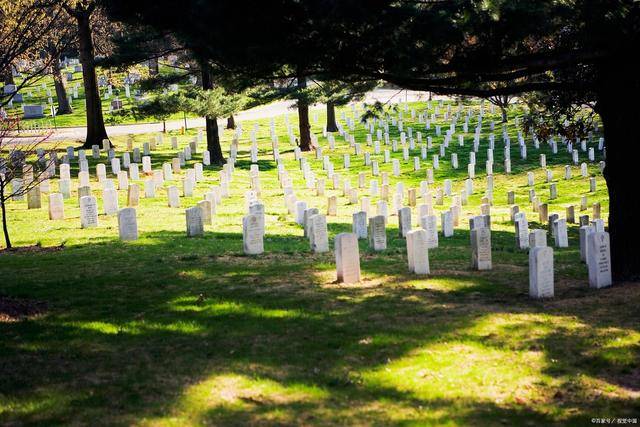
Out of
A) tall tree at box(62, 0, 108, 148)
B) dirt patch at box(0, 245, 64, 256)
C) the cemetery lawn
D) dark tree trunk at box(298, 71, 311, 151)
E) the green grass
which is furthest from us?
the green grass

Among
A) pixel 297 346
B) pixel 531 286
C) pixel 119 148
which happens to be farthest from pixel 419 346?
pixel 119 148

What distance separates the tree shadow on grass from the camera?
6348 millimetres

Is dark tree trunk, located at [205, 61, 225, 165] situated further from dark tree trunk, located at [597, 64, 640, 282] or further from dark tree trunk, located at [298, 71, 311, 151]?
dark tree trunk, located at [597, 64, 640, 282]

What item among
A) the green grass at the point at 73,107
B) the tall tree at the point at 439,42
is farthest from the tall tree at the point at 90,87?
the tall tree at the point at 439,42

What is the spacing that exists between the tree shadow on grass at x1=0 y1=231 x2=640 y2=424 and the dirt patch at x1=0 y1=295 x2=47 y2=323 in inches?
9.1

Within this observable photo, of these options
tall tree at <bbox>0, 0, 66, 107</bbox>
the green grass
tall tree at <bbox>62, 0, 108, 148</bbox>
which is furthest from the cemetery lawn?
the green grass

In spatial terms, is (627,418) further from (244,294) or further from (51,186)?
(51,186)

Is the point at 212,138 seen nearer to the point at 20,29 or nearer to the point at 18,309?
the point at 20,29

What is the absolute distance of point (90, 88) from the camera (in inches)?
1204

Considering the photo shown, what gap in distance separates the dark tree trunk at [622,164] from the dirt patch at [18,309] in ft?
Result: 25.3

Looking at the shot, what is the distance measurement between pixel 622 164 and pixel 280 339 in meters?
5.90

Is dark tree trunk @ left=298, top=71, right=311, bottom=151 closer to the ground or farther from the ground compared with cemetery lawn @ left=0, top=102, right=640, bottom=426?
farther from the ground

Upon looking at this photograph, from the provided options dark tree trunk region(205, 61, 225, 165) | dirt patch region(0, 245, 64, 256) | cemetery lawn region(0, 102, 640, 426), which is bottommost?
cemetery lawn region(0, 102, 640, 426)

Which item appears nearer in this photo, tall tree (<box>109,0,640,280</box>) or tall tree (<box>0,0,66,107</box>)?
tall tree (<box>109,0,640,280</box>)
